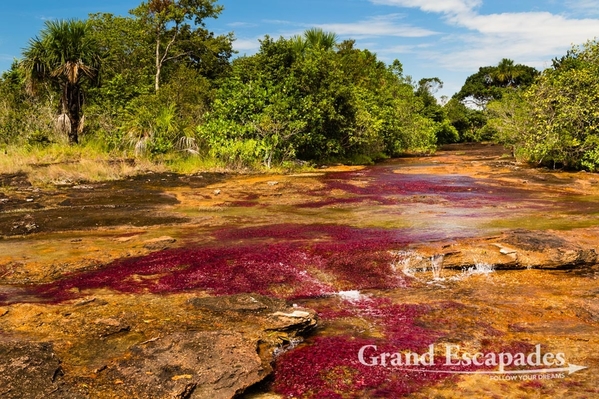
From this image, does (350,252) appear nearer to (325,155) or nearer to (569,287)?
(569,287)

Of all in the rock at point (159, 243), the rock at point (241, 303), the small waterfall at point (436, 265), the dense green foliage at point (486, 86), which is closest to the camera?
the rock at point (241, 303)

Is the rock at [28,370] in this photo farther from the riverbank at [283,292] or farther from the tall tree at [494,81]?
the tall tree at [494,81]

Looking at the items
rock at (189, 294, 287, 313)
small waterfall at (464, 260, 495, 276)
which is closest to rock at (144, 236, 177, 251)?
rock at (189, 294, 287, 313)

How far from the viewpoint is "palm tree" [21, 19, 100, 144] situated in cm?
2478

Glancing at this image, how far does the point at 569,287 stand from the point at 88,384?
6917mm

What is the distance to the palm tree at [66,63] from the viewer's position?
24.8m

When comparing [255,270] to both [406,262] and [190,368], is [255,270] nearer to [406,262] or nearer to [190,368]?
[406,262]

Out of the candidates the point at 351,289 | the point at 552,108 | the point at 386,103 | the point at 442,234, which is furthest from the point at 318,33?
the point at 351,289

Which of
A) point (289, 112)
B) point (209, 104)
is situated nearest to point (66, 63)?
point (209, 104)

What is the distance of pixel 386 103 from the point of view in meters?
40.0

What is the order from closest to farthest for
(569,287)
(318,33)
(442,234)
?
(569,287) → (442,234) → (318,33)

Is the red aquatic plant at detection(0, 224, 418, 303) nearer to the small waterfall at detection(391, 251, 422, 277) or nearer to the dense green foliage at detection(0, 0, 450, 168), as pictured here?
the small waterfall at detection(391, 251, 422, 277)

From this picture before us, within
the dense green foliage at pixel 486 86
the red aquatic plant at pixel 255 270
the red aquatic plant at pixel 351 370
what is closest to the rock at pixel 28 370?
the red aquatic plant at pixel 351 370

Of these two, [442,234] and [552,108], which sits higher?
[552,108]
